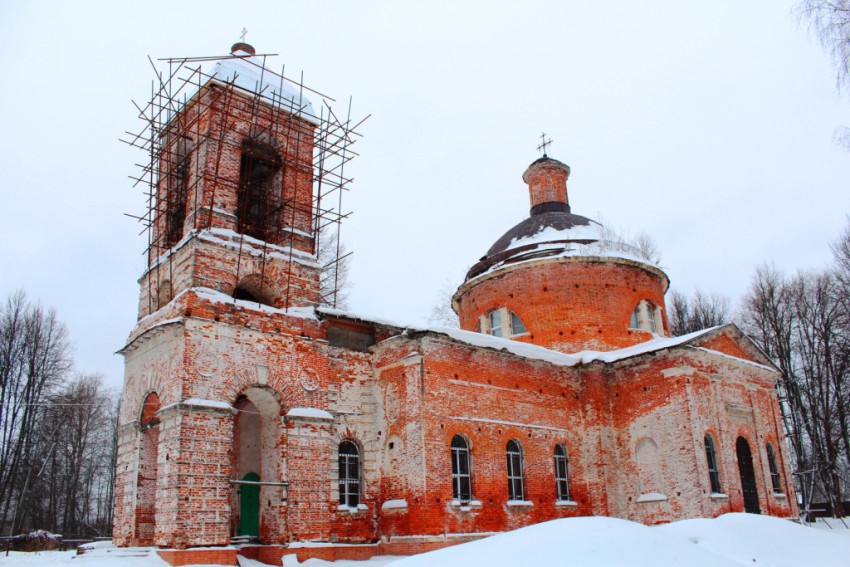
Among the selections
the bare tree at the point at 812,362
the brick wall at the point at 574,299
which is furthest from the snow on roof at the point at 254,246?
the bare tree at the point at 812,362

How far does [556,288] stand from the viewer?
19.0 meters

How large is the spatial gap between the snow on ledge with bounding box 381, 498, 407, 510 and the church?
57mm

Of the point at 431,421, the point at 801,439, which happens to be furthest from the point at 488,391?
the point at 801,439

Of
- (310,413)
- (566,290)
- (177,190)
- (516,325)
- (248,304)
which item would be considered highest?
(177,190)

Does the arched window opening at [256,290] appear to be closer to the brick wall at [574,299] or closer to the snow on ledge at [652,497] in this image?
the brick wall at [574,299]

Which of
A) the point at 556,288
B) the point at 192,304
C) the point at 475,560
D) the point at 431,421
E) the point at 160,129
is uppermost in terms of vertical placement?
the point at 160,129

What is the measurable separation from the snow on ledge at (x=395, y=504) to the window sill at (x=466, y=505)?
916mm

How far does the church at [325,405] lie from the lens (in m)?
12.4

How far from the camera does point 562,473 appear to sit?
16.2m

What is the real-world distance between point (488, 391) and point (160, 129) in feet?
30.5

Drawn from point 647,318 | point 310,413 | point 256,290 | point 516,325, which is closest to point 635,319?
point 647,318

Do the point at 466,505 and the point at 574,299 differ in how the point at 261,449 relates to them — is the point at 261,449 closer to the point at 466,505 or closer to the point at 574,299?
the point at 466,505

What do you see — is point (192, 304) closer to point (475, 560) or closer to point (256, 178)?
point (256, 178)

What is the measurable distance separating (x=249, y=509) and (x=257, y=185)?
7.00 metres
